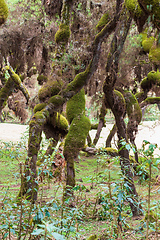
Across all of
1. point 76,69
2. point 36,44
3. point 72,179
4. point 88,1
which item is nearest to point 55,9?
point 88,1

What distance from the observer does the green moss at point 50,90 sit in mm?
6219

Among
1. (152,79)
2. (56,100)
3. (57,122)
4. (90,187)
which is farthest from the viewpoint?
(152,79)

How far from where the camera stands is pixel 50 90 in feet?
20.4

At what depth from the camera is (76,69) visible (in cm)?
679

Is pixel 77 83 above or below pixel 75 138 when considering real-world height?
A: above

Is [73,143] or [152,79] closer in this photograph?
[73,143]

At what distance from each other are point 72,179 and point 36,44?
7176 millimetres

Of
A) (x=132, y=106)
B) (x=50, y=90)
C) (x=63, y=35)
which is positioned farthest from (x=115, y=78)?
(x=132, y=106)

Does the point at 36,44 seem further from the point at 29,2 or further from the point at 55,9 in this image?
the point at 55,9

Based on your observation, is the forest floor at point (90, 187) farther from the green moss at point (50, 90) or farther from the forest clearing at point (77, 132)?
the green moss at point (50, 90)

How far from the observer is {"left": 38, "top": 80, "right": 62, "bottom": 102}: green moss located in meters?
6.22

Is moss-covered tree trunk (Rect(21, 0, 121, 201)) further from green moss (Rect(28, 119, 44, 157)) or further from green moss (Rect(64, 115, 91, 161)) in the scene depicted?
green moss (Rect(64, 115, 91, 161))

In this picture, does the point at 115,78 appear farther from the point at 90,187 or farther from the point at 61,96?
the point at 90,187

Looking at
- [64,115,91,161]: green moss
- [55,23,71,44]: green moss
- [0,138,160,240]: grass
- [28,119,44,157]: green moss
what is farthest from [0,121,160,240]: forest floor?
[55,23,71,44]: green moss
